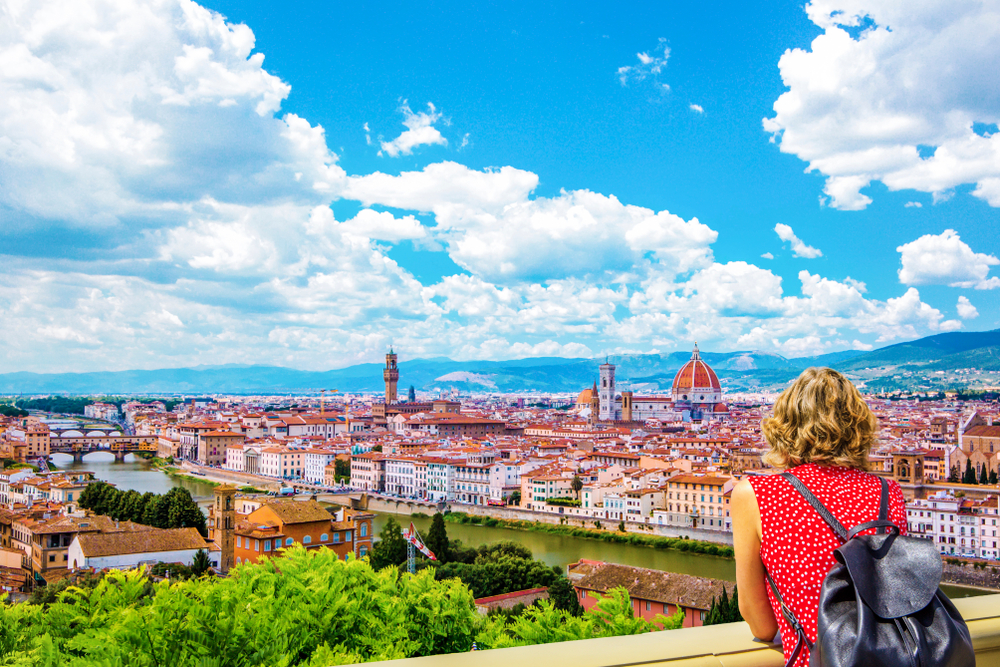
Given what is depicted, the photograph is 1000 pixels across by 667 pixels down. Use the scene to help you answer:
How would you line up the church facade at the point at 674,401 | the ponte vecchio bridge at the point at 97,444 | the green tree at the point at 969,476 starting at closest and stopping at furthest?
the green tree at the point at 969,476
the ponte vecchio bridge at the point at 97,444
the church facade at the point at 674,401

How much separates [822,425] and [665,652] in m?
0.22

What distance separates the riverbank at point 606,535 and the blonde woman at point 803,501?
1007 centimetres

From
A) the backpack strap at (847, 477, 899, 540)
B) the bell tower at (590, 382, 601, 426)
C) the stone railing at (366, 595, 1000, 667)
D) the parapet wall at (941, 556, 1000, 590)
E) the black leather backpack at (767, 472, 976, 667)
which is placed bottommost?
the parapet wall at (941, 556, 1000, 590)

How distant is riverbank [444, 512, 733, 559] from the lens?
1084 cm

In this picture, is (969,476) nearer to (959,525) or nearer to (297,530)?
(959,525)

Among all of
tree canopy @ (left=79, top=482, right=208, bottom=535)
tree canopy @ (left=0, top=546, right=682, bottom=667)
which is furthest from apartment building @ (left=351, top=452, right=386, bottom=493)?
tree canopy @ (left=0, top=546, right=682, bottom=667)

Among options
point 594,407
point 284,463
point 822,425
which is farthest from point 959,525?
point 594,407

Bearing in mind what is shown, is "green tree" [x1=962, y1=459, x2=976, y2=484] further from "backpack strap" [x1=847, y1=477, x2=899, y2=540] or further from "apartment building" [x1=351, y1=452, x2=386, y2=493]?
"backpack strap" [x1=847, y1=477, x2=899, y2=540]

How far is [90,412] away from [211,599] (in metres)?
47.7

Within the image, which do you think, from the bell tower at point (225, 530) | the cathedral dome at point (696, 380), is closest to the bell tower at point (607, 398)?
the cathedral dome at point (696, 380)

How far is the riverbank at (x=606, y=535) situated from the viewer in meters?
10.8

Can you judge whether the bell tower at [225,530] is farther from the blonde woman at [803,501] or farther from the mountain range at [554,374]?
the mountain range at [554,374]

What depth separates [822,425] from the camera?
0.63 metres

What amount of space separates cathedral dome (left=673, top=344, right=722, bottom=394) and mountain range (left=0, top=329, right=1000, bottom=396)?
460cm
